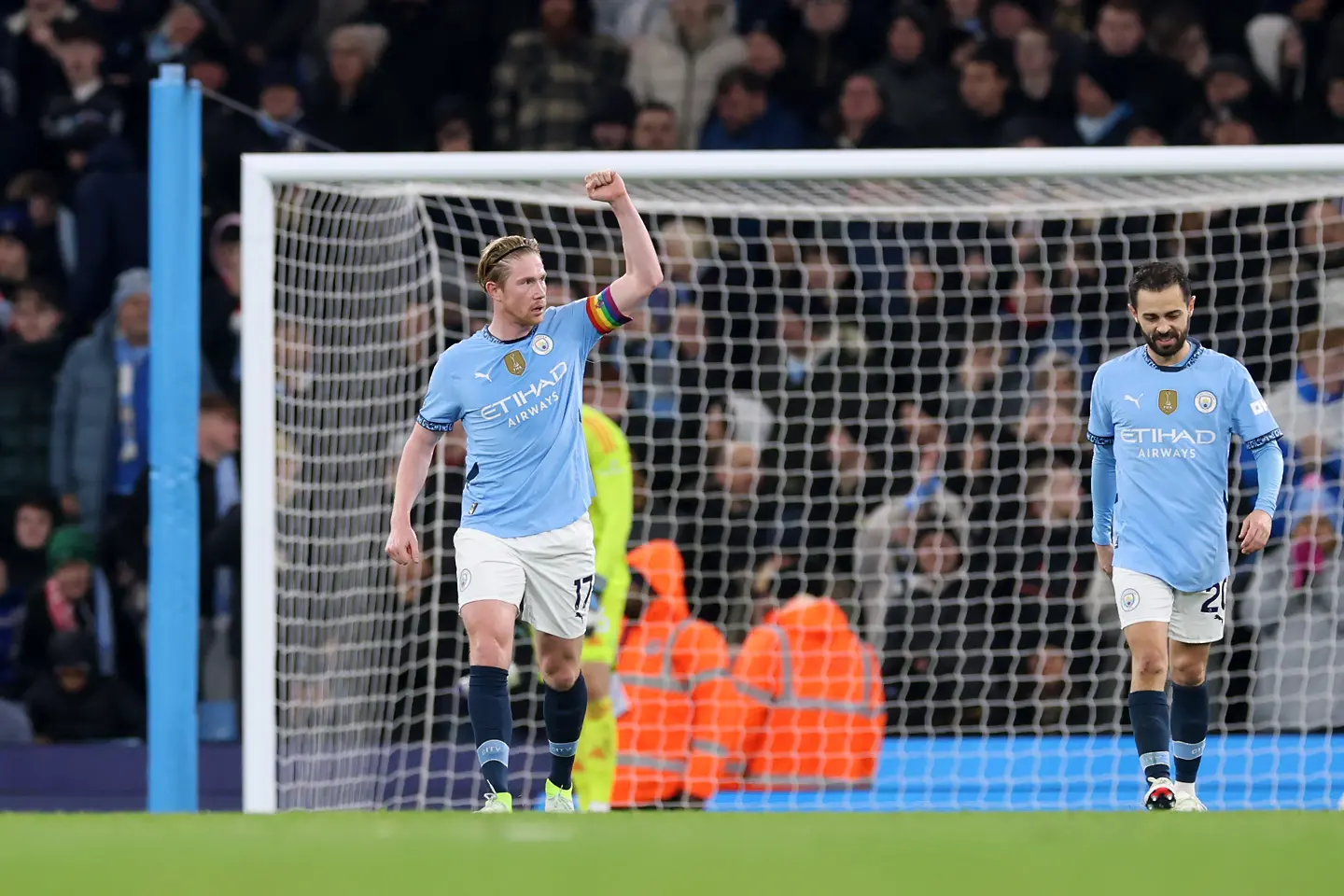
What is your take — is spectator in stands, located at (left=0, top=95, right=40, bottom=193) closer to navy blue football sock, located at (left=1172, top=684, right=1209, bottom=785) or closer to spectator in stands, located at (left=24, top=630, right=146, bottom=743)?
spectator in stands, located at (left=24, top=630, right=146, bottom=743)

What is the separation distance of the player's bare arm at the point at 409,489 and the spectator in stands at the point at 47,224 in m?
4.69

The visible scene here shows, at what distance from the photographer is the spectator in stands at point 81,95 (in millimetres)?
9320

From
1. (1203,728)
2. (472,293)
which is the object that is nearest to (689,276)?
(472,293)

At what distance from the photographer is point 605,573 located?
615cm

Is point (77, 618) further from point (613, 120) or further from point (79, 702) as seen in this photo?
point (613, 120)

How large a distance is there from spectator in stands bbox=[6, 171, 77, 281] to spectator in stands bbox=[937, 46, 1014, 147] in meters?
4.31

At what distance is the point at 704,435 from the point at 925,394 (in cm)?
98

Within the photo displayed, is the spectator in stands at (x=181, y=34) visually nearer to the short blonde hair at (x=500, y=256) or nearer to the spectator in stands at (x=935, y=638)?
the spectator in stands at (x=935, y=638)

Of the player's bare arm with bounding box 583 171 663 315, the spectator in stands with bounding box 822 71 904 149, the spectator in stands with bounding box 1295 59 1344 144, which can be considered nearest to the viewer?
the player's bare arm with bounding box 583 171 663 315

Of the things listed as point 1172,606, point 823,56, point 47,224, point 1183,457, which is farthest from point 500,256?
point 47,224

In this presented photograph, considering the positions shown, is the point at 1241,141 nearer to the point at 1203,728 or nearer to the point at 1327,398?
the point at 1327,398

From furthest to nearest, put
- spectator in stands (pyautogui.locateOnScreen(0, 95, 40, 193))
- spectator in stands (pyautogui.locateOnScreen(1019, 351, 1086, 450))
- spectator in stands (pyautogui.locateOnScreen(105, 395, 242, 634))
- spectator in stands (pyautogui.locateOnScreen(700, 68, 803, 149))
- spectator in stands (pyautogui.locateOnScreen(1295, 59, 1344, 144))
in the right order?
spectator in stands (pyautogui.locateOnScreen(0, 95, 40, 193)) → spectator in stands (pyautogui.locateOnScreen(700, 68, 803, 149)) → spectator in stands (pyautogui.locateOnScreen(1295, 59, 1344, 144)) → spectator in stands (pyautogui.locateOnScreen(105, 395, 242, 634)) → spectator in stands (pyautogui.locateOnScreen(1019, 351, 1086, 450))

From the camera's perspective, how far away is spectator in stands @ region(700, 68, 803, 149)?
891 centimetres

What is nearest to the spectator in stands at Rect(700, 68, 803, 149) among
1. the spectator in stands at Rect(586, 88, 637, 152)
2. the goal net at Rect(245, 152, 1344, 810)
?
the spectator in stands at Rect(586, 88, 637, 152)
